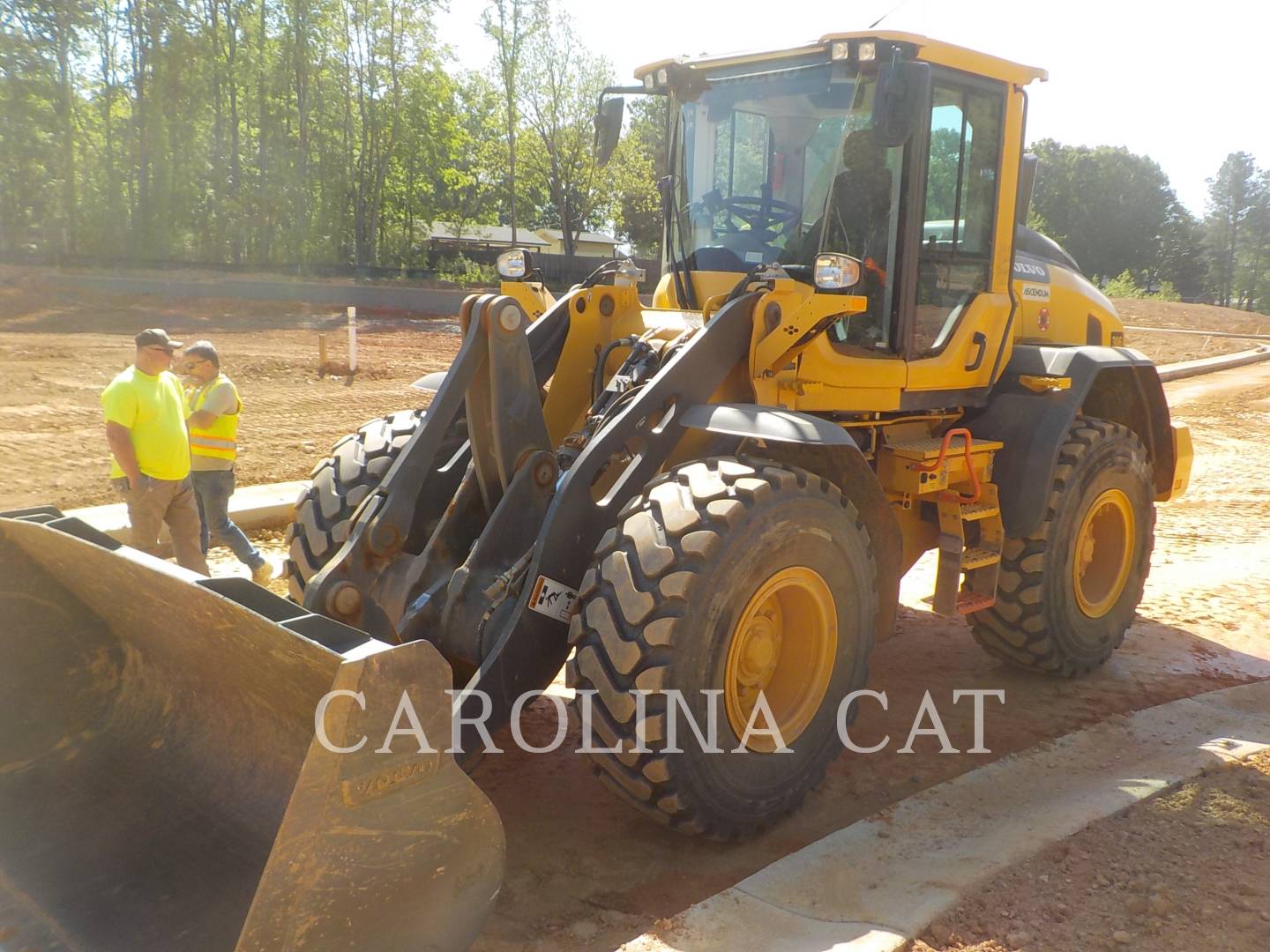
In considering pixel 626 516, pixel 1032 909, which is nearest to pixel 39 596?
pixel 626 516

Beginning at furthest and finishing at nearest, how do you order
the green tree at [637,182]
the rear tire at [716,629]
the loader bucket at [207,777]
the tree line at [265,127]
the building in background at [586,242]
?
the building in background at [586,242] < the green tree at [637,182] < the tree line at [265,127] < the rear tire at [716,629] < the loader bucket at [207,777]

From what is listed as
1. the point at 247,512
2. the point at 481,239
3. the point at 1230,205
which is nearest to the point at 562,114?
the point at 481,239

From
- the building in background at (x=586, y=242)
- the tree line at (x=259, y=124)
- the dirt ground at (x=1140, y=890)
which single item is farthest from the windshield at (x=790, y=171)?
the building in background at (x=586, y=242)

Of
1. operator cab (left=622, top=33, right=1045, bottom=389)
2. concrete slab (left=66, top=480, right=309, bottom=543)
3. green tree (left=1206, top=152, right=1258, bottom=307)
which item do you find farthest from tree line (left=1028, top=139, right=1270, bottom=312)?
operator cab (left=622, top=33, right=1045, bottom=389)

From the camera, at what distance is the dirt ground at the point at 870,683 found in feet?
11.5

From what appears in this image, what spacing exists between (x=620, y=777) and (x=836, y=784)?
1.22m

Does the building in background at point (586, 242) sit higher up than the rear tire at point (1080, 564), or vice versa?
the building in background at point (586, 242)

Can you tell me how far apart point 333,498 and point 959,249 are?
2983mm

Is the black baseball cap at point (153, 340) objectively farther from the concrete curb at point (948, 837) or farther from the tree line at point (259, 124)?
the tree line at point (259, 124)

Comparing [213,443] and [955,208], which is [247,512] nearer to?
[213,443]

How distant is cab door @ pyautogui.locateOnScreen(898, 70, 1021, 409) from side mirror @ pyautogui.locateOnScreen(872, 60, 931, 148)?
61 centimetres

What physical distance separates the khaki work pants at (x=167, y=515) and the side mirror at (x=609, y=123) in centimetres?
302

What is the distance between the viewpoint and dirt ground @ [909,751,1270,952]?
3.07m

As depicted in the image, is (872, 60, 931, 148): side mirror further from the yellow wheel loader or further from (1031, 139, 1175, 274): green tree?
(1031, 139, 1175, 274): green tree
